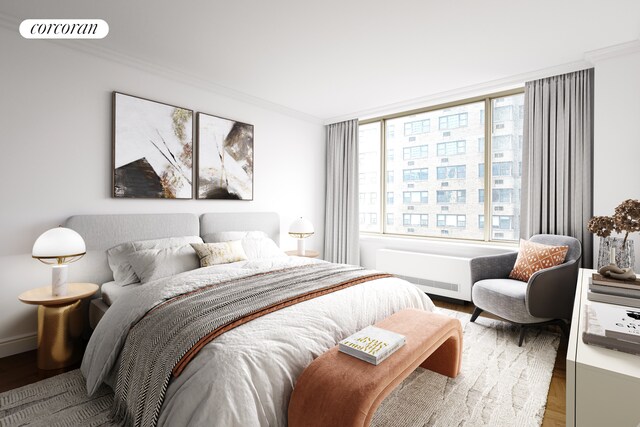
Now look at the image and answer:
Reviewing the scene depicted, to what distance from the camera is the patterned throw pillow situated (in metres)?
2.85

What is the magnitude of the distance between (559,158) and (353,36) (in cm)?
236

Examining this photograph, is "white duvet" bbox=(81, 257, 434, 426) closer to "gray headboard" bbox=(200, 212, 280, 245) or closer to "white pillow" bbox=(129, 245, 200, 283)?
"white pillow" bbox=(129, 245, 200, 283)

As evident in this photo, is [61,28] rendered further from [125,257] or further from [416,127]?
[416,127]

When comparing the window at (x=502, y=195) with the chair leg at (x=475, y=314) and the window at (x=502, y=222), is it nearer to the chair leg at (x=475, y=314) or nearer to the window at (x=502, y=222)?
the window at (x=502, y=222)

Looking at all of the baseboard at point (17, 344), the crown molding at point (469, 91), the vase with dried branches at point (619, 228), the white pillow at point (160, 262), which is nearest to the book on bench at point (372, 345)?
the vase with dried branches at point (619, 228)

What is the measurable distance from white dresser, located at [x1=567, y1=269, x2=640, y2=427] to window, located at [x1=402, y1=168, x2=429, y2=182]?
3481mm

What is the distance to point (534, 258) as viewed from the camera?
2961mm

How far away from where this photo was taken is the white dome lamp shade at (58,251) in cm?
224

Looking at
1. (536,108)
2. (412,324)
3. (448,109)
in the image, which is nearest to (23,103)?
(412,324)

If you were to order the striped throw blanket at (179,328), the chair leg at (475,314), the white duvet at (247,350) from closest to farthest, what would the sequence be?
the white duvet at (247,350)
the striped throw blanket at (179,328)
the chair leg at (475,314)

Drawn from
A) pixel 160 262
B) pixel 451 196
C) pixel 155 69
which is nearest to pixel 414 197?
pixel 451 196

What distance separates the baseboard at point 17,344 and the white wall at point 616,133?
4882 millimetres

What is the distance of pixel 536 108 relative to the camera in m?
3.31

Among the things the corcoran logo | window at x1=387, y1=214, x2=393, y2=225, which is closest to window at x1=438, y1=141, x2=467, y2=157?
window at x1=387, y1=214, x2=393, y2=225
